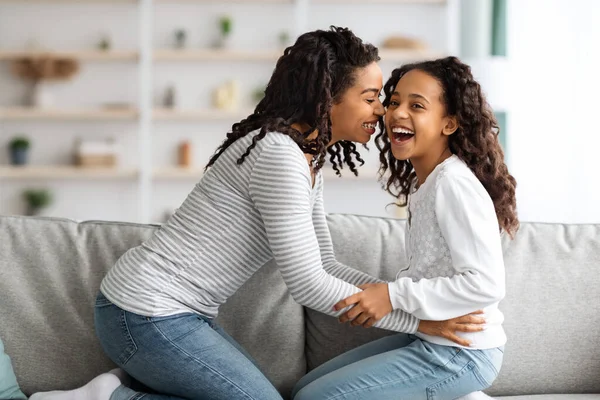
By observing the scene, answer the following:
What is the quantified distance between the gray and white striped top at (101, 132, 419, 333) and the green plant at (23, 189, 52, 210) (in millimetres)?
3795

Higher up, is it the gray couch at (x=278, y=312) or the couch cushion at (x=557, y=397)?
the gray couch at (x=278, y=312)

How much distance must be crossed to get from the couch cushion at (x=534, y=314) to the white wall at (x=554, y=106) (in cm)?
294

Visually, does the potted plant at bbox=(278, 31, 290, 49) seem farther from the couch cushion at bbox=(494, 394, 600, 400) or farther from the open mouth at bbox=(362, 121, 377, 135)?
the couch cushion at bbox=(494, 394, 600, 400)

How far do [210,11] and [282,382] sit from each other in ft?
13.1

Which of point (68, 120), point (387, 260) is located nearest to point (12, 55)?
point (68, 120)

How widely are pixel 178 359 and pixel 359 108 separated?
2.35ft

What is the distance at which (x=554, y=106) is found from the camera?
16.1 ft

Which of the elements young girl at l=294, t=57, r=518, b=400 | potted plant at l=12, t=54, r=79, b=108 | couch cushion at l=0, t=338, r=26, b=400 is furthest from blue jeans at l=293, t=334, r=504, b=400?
potted plant at l=12, t=54, r=79, b=108

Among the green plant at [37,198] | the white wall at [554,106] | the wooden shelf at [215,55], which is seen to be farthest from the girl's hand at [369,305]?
the green plant at [37,198]

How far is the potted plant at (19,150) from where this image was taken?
518 cm

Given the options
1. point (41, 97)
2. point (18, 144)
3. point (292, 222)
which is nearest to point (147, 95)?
point (41, 97)

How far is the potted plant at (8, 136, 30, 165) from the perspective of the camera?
17.0ft

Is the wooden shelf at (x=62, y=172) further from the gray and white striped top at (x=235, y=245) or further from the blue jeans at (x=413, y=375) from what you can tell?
the blue jeans at (x=413, y=375)

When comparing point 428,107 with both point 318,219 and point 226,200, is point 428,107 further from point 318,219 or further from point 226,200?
point 226,200
